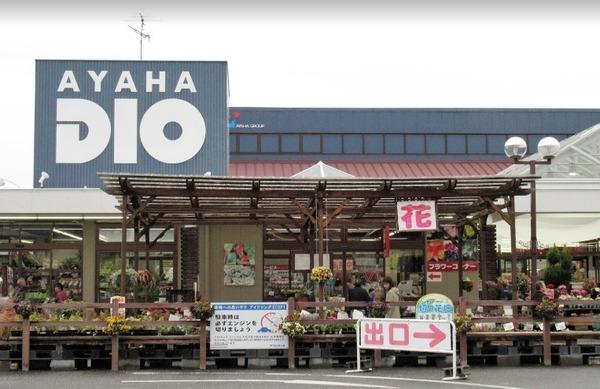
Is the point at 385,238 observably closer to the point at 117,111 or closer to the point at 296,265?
the point at 296,265

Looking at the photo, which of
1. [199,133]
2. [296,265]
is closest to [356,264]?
[296,265]

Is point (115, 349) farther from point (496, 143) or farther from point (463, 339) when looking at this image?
point (496, 143)

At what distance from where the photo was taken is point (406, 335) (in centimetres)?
1335

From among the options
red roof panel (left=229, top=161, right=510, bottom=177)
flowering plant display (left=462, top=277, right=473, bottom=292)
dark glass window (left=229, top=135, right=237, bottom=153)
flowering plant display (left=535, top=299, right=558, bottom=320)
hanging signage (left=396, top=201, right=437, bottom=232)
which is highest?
dark glass window (left=229, top=135, right=237, bottom=153)

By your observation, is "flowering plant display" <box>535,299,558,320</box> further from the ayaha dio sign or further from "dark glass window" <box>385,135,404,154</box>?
"dark glass window" <box>385,135,404,154</box>

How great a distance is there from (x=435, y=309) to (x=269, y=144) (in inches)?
1053

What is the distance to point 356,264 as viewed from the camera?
2367cm

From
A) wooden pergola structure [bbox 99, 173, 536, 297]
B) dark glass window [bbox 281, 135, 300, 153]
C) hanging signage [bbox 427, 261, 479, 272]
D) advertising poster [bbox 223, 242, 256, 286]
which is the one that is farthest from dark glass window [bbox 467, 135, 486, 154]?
wooden pergola structure [bbox 99, 173, 536, 297]

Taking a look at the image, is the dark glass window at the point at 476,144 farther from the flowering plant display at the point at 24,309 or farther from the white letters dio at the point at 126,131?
the flowering plant display at the point at 24,309

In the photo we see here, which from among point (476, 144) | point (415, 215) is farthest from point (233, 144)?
point (415, 215)

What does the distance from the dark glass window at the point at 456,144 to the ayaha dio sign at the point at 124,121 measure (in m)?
17.3

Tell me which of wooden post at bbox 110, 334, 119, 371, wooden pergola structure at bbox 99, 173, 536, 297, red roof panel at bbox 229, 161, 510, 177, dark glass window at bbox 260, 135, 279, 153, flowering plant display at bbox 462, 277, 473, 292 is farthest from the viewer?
dark glass window at bbox 260, 135, 279, 153

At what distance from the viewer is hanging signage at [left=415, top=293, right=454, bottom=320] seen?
45.4 ft

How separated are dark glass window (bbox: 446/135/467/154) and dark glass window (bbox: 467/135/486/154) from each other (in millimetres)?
350
